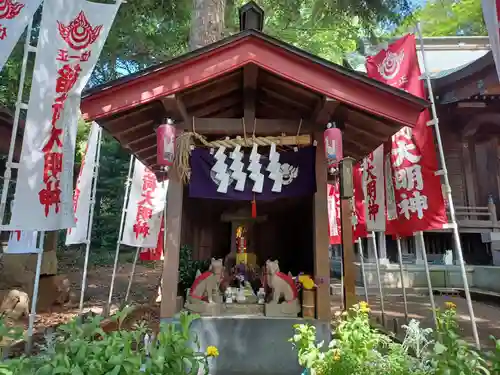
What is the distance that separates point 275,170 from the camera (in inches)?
251

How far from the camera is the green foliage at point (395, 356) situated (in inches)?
101

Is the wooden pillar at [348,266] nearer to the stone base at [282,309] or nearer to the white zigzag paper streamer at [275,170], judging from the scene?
the stone base at [282,309]

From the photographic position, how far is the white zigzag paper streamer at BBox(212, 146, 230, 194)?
626 centimetres

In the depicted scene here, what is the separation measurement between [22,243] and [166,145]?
16.7ft

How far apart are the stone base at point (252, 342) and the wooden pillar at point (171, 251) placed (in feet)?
1.76

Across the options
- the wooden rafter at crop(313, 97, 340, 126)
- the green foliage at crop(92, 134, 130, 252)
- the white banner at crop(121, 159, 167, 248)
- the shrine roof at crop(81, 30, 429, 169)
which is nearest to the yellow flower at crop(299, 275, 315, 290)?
the shrine roof at crop(81, 30, 429, 169)

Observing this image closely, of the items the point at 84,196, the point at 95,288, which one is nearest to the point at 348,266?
the point at 84,196

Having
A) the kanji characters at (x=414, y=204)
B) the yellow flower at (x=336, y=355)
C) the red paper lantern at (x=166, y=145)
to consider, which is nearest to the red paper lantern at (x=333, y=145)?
the kanji characters at (x=414, y=204)

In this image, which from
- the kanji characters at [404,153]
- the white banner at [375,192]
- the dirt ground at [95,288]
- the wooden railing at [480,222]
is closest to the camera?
the kanji characters at [404,153]

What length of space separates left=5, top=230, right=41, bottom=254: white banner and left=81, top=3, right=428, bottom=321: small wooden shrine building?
3.47m

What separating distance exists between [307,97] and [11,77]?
964 centimetres

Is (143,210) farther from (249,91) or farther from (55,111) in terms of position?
(249,91)

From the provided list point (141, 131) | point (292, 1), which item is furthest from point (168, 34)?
point (141, 131)

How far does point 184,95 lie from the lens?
5.98 m
